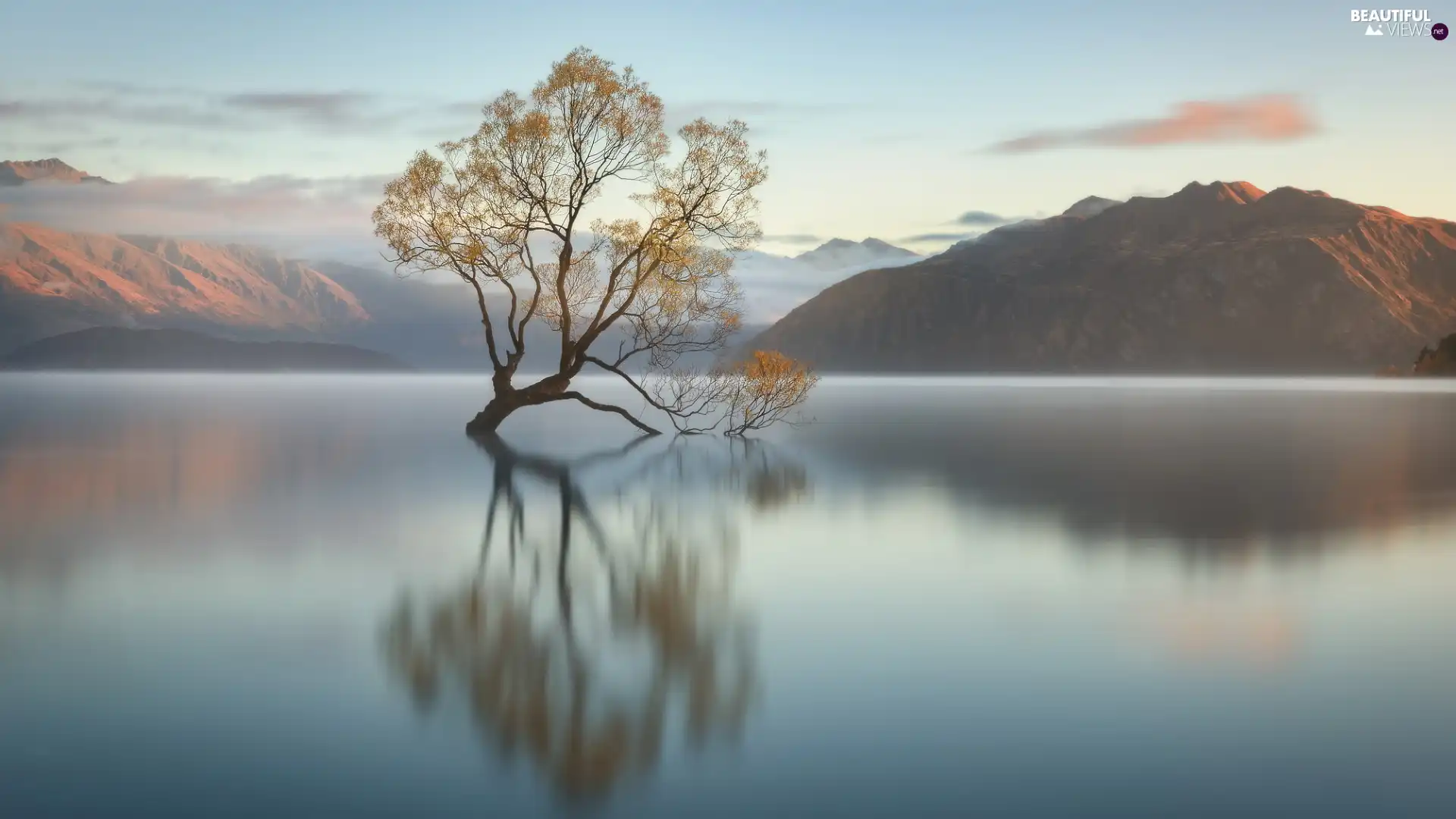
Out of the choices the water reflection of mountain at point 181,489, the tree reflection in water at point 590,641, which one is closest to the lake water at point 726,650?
the tree reflection in water at point 590,641

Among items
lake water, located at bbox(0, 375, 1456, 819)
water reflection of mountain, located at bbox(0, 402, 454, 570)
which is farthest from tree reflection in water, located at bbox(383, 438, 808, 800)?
water reflection of mountain, located at bbox(0, 402, 454, 570)

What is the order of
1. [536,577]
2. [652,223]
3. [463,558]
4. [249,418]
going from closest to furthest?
[536,577]
[463,558]
[652,223]
[249,418]

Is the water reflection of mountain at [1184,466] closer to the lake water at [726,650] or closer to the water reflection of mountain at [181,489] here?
the lake water at [726,650]

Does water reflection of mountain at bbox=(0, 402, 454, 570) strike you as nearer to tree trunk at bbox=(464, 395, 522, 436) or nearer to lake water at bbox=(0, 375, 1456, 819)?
lake water at bbox=(0, 375, 1456, 819)

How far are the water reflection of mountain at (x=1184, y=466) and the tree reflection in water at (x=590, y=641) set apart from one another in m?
6.57

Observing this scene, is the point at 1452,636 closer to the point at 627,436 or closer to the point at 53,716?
the point at 53,716

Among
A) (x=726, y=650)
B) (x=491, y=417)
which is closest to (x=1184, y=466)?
(x=726, y=650)

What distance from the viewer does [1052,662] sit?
892 cm

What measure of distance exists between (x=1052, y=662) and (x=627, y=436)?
1358 inches

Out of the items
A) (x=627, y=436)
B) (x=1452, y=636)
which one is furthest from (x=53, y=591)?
(x=627, y=436)

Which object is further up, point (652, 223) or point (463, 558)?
point (652, 223)

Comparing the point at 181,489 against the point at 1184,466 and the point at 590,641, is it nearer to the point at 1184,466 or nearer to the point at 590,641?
the point at 590,641

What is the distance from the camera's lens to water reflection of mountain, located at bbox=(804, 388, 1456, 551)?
1773 cm

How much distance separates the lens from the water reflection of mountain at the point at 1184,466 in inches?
698
